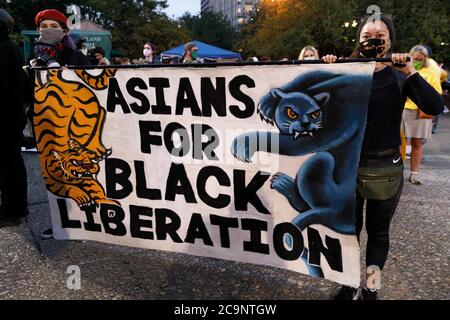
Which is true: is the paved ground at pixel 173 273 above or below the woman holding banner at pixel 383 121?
below

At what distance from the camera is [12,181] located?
3834 mm

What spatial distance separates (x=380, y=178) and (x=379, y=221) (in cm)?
26

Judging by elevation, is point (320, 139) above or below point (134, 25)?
below

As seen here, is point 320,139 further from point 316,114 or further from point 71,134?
point 71,134

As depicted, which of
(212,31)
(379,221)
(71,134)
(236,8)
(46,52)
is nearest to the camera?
(379,221)

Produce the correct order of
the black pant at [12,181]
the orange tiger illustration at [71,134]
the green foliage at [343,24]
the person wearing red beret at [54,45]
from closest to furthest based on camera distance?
the orange tiger illustration at [71,134] → the person wearing red beret at [54,45] → the black pant at [12,181] → the green foliage at [343,24]

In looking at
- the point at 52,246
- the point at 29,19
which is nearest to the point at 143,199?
the point at 52,246

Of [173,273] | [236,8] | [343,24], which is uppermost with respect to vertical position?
[236,8]

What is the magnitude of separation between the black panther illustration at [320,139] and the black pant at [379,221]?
0.66 ft

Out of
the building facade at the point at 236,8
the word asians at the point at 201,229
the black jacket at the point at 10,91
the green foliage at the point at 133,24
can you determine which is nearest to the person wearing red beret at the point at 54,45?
the black jacket at the point at 10,91

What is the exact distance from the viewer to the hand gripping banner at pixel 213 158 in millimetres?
2182

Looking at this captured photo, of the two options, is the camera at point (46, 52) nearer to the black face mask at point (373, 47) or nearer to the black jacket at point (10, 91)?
the black jacket at point (10, 91)

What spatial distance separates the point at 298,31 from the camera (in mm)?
22266

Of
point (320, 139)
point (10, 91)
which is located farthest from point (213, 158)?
point (10, 91)
